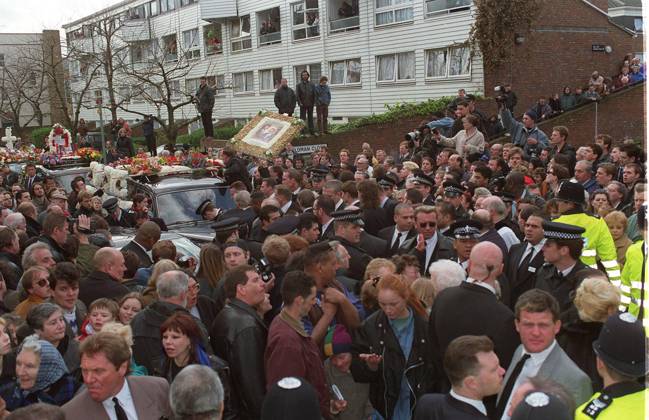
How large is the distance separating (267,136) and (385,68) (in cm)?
1538

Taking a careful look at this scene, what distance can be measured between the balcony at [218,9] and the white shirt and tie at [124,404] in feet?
129

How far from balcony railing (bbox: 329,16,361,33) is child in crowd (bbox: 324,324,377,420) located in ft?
95.8

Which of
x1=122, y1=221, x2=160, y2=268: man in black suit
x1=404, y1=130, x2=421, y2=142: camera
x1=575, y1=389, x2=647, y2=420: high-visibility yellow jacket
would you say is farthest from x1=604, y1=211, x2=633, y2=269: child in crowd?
x1=404, y1=130, x2=421, y2=142: camera

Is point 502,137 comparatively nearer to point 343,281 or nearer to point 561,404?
point 343,281

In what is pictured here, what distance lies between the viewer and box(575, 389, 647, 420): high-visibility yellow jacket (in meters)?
3.24

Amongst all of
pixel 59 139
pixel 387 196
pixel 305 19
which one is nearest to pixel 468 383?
pixel 387 196

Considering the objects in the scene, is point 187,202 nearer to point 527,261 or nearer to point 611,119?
point 527,261

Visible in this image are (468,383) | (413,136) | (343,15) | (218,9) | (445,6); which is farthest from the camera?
(218,9)

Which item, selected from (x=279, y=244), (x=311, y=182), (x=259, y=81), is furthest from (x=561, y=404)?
(x=259, y=81)

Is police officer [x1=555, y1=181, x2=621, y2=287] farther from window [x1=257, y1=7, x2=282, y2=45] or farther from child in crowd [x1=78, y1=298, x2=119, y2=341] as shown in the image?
window [x1=257, y1=7, x2=282, y2=45]

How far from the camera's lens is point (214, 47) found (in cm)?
4412

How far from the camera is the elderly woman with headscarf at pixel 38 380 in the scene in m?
4.50

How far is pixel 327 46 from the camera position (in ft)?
115

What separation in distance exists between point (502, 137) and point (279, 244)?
1585 cm
